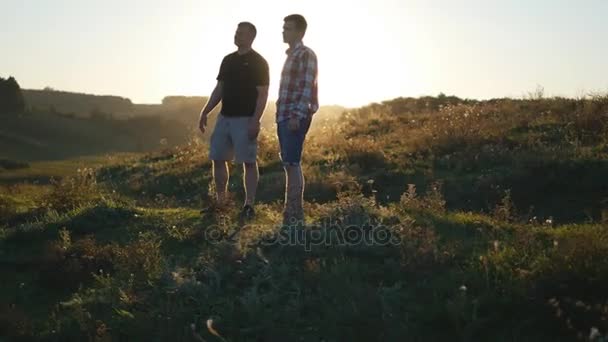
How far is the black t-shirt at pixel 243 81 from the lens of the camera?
7.63 m

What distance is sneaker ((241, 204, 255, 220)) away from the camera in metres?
7.39

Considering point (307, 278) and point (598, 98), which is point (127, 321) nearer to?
point (307, 278)

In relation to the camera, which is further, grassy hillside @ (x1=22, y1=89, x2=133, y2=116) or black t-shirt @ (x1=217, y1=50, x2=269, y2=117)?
grassy hillside @ (x1=22, y1=89, x2=133, y2=116)

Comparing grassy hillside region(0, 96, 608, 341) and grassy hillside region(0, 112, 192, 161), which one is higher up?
grassy hillside region(0, 96, 608, 341)

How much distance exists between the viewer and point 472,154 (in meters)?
11.9

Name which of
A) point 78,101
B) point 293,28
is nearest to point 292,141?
point 293,28

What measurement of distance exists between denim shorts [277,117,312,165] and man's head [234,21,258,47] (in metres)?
1.37

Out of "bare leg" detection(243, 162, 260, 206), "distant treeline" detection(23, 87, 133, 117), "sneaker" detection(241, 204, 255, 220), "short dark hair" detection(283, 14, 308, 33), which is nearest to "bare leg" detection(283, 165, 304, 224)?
"sneaker" detection(241, 204, 255, 220)

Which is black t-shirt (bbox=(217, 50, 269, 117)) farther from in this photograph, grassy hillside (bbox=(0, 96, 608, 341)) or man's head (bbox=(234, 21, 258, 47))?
grassy hillside (bbox=(0, 96, 608, 341))
